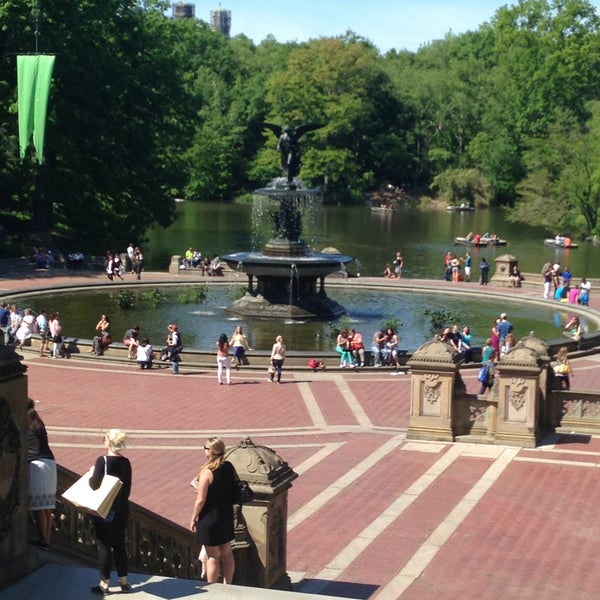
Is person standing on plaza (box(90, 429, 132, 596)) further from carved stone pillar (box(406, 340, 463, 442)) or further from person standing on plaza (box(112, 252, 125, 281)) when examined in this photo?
person standing on plaza (box(112, 252, 125, 281))

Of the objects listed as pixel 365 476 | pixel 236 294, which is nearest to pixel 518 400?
pixel 365 476

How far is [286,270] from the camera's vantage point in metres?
38.0

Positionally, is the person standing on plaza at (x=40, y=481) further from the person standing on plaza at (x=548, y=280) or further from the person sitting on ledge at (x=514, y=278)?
the person sitting on ledge at (x=514, y=278)

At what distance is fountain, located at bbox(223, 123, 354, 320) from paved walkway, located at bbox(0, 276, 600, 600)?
8.65 metres

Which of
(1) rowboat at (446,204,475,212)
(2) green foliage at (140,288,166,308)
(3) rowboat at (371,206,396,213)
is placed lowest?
(2) green foliage at (140,288,166,308)

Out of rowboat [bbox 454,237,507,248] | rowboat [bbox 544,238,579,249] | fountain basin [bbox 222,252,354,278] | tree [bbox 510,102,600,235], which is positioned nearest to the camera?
fountain basin [bbox 222,252,354,278]

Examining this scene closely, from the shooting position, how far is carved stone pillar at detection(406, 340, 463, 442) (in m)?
22.0

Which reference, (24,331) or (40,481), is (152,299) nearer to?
(24,331)

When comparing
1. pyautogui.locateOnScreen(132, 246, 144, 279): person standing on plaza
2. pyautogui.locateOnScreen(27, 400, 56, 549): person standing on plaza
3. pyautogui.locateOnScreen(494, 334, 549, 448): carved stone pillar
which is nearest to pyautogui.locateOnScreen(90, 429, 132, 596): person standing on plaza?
pyautogui.locateOnScreen(27, 400, 56, 549): person standing on plaza

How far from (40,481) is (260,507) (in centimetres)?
308

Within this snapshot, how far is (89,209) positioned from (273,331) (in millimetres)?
26755

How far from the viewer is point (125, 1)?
6469 centimetres

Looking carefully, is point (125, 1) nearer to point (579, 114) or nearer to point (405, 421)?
point (405, 421)

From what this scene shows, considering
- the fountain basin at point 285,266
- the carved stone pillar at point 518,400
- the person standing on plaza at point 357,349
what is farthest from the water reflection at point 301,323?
the carved stone pillar at point 518,400
